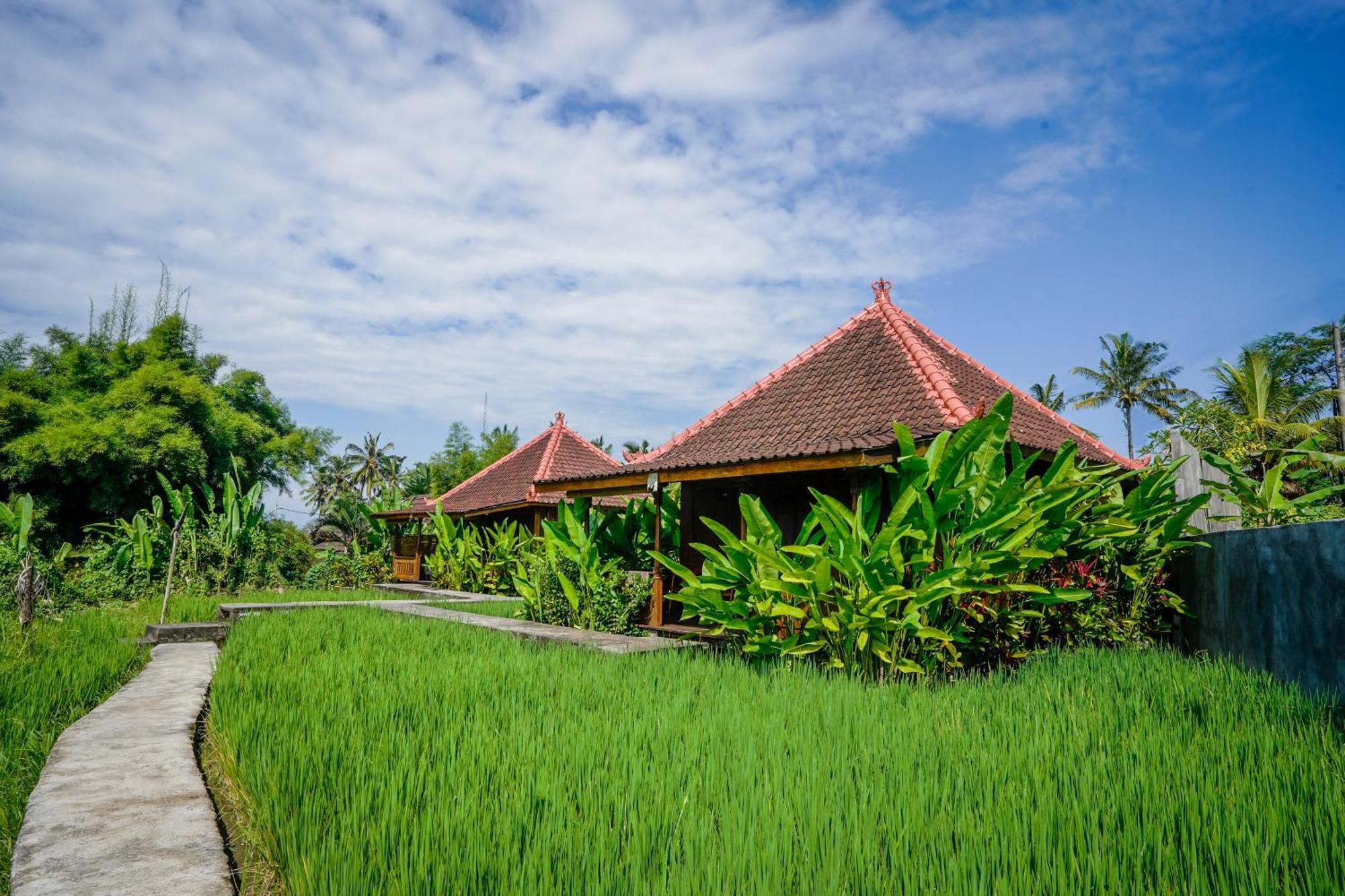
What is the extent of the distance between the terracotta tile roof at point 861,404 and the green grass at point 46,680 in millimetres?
4710

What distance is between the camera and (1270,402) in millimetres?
22062

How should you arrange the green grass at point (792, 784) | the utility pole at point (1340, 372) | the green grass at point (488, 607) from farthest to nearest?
the utility pole at point (1340, 372), the green grass at point (488, 607), the green grass at point (792, 784)

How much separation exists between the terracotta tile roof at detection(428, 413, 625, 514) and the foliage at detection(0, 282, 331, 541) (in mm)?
5150

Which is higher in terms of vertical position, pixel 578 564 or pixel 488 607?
pixel 578 564

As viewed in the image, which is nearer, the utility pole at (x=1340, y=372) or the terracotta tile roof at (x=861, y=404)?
→ the terracotta tile roof at (x=861, y=404)

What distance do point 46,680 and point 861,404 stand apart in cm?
644

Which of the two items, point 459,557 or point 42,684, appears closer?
point 42,684

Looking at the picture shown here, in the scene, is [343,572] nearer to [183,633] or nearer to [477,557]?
[477,557]

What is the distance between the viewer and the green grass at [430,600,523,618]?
31.6 ft

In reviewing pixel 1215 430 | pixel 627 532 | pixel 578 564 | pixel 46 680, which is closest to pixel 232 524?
pixel 627 532

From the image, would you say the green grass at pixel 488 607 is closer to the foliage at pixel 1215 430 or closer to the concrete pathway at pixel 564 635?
the concrete pathway at pixel 564 635

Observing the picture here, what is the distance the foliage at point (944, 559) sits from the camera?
4.71 metres

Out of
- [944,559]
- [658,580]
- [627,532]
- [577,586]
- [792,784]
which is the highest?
[627,532]

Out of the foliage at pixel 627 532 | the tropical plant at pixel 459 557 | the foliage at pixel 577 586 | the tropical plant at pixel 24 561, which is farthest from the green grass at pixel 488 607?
the tropical plant at pixel 24 561
